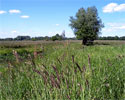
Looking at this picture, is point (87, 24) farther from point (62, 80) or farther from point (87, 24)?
point (62, 80)

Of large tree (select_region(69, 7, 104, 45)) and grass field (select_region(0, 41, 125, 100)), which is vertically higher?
large tree (select_region(69, 7, 104, 45))

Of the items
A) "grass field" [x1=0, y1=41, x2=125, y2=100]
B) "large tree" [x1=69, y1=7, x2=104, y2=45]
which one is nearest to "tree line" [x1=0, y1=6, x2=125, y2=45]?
"large tree" [x1=69, y1=7, x2=104, y2=45]

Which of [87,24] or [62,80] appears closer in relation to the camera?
[62,80]

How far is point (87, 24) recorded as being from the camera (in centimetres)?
4425

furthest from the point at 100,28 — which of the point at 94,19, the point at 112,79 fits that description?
the point at 112,79

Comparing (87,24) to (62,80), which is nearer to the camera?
(62,80)

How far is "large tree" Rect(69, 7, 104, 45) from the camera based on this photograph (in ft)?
143

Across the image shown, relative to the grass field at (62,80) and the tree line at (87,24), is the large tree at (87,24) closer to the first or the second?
the tree line at (87,24)

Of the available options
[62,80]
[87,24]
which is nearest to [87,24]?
[87,24]

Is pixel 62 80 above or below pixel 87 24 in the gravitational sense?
below

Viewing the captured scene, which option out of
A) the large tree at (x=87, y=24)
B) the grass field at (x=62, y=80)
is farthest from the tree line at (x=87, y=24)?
the grass field at (x=62, y=80)

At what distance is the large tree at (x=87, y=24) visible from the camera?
143ft

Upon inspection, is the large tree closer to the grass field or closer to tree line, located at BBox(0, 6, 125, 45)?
tree line, located at BBox(0, 6, 125, 45)

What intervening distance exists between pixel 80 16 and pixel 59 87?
44.9 meters
